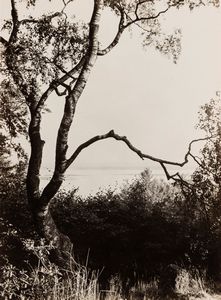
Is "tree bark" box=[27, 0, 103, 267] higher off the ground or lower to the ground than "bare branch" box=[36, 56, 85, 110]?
lower

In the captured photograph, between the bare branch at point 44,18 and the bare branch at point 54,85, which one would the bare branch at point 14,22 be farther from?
the bare branch at point 54,85

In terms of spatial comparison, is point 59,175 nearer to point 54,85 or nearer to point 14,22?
point 54,85

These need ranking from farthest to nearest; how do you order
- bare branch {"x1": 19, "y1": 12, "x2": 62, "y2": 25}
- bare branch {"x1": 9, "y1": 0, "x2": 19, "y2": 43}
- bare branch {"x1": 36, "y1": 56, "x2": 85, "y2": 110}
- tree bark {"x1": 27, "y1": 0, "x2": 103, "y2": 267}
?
bare branch {"x1": 19, "y1": 12, "x2": 62, "y2": 25} → bare branch {"x1": 9, "y1": 0, "x2": 19, "y2": 43} → bare branch {"x1": 36, "y1": 56, "x2": 85, "y2": 110} → tree bark {"x1": 27, "y1": 0, "x2": 103, "y2": 267}

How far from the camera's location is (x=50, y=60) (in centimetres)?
1001

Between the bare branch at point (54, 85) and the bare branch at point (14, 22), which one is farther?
the bare branch at point (14, 22)

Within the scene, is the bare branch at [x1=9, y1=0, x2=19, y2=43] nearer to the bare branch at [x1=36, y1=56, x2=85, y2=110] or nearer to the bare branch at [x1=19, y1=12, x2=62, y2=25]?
the bare branch at [x1=19, y1=12, x2=62, y2=25]

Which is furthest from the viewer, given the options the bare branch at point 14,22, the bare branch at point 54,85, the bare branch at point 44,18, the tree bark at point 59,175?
the bare branch at point 44,18

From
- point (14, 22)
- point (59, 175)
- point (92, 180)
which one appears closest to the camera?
point (59, 175)

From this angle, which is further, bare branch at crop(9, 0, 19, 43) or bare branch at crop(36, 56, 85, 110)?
bare branch at crop(9, 0, 19, 43)

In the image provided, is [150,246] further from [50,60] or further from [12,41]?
[12,41]

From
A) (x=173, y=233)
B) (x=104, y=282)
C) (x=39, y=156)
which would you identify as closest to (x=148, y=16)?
(x=39, y=156)

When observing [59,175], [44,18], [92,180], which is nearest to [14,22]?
[44,18]

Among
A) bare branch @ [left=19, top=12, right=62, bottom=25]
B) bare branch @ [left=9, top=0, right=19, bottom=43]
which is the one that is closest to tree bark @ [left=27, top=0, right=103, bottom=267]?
bare branch @ [left=19, top=12, right=62, bottom=25]

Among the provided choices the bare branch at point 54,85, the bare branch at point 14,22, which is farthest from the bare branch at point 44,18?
the bare branch at point 54,85
